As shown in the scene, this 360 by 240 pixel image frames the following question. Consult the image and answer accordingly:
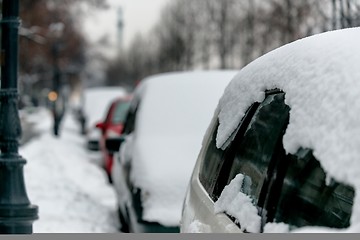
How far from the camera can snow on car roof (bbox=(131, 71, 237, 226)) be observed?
6566 millimetres

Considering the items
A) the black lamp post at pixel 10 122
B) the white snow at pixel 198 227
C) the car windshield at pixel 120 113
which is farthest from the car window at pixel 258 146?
the car windshield at pixel 120 113

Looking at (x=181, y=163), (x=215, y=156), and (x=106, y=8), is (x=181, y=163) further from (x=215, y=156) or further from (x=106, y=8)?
(x=106, y=8)

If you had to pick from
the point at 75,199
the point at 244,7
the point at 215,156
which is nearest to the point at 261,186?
the point at 215,156

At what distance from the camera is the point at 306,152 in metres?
2.46

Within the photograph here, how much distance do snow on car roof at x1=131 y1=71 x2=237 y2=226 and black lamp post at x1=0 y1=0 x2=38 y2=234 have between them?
1.03m

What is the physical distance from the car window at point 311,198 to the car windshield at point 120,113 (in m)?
13.9

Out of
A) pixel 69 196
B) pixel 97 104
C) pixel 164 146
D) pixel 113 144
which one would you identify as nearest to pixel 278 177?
pixel 164 146

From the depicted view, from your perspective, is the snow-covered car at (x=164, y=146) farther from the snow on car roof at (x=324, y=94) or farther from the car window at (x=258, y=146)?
the snow on car roof at (x=324, y=94)

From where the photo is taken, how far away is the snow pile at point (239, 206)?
2672mm

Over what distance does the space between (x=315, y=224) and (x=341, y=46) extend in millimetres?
595

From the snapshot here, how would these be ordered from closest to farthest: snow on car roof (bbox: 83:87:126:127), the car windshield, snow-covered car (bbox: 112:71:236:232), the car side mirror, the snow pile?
the snow pile, snow-covered car (bbox: 112:71:236:232), the car side mirror, the car windshield, snow on car roof (bbox: 83:87:126:127)

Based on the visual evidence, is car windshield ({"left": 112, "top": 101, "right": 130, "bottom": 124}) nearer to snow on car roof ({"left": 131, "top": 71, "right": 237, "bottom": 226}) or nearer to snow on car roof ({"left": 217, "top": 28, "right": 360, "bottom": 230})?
snow on car roof ({"left": 131, "top": 71, "right": 237, "bottom": 226})

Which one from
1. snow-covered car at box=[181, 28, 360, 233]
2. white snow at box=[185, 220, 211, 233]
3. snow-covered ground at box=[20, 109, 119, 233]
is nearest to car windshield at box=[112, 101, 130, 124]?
snow-covered ground at box=[20, 109, 119, 233]

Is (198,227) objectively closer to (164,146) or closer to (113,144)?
(164,146)
